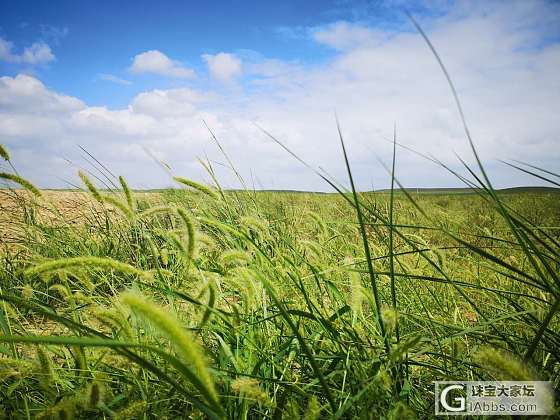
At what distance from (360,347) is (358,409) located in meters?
0.17

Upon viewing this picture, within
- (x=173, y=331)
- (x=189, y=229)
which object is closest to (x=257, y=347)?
(x=189, y=229)

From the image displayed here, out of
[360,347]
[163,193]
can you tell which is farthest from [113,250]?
[360,347]

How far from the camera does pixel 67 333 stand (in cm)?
Answer: 168

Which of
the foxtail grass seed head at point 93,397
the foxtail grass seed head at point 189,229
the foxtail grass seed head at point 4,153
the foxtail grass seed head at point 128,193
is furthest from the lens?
the foxtail grass seed head at point 4,153

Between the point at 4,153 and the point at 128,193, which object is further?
the point at 4,153

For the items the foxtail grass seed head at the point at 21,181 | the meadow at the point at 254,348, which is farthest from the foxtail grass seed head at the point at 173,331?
the foxtail grass seed head at the point at 21,181

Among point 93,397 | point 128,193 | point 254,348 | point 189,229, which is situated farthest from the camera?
point 128,193

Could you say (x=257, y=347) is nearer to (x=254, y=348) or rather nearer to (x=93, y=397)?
(x=254, y=348)

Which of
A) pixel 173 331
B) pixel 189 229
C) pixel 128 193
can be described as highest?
pixel 128 193

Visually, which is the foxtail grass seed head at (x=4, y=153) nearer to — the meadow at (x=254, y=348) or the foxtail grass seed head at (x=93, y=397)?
the meadow at (x=254, y=348)

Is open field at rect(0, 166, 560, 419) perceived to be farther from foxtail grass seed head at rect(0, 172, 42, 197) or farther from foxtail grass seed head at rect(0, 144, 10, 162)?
foxtail grass seed head at rect(0, 144, 10, 162)

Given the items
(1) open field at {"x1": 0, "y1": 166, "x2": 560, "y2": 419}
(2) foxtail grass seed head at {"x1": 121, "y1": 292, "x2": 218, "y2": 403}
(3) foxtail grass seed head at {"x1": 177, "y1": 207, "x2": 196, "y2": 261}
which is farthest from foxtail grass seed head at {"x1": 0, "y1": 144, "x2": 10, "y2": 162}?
(2) foxtail grass seed head at {"x1": 121, "y1": 292, "x2": 218, "y2": 403}

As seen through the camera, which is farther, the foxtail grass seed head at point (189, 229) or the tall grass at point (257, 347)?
the foxtail grass seed head at point (189, 229)

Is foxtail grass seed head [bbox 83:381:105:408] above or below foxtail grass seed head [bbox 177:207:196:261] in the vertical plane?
below
